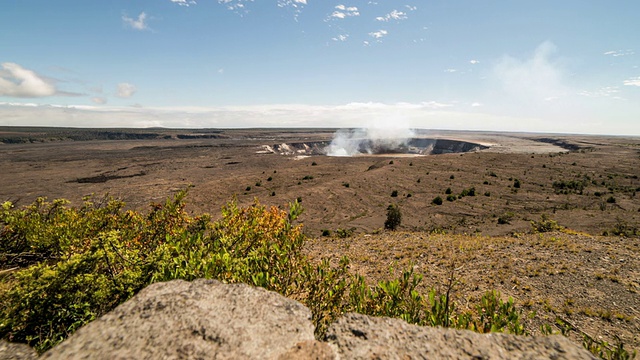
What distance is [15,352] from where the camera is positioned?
321 centimetres

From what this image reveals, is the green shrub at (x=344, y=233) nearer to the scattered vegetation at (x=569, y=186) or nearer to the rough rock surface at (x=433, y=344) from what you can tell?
the rough rock surface at (x=433, y=344)

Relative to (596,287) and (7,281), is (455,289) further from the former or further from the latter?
(7,281)

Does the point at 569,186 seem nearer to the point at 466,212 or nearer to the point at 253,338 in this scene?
the point at 466,212

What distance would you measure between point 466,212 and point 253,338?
3018cm

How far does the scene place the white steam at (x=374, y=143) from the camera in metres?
107

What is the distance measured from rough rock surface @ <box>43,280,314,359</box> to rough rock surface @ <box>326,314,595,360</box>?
1.63ft

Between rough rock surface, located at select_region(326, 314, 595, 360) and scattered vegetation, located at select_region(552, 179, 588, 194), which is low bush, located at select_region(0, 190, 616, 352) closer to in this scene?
rough rock surface, located at select_region(326, 314, 595, 360)

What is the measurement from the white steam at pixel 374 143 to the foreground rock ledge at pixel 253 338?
96.6 m

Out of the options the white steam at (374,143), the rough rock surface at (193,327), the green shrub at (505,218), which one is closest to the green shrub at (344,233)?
the green shrub at (505,218)

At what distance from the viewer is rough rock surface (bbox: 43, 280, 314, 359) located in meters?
2.84

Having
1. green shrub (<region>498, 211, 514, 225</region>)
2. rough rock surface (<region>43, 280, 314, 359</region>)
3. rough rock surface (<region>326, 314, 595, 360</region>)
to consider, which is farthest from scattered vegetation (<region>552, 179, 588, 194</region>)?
rough rock surface (<region>43, 280, 314, 359</region>)

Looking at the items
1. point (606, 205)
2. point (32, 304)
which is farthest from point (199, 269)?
point (606, 205)

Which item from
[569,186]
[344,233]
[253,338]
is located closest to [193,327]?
[253,338]

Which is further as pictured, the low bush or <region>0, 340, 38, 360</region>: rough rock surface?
the low bush
